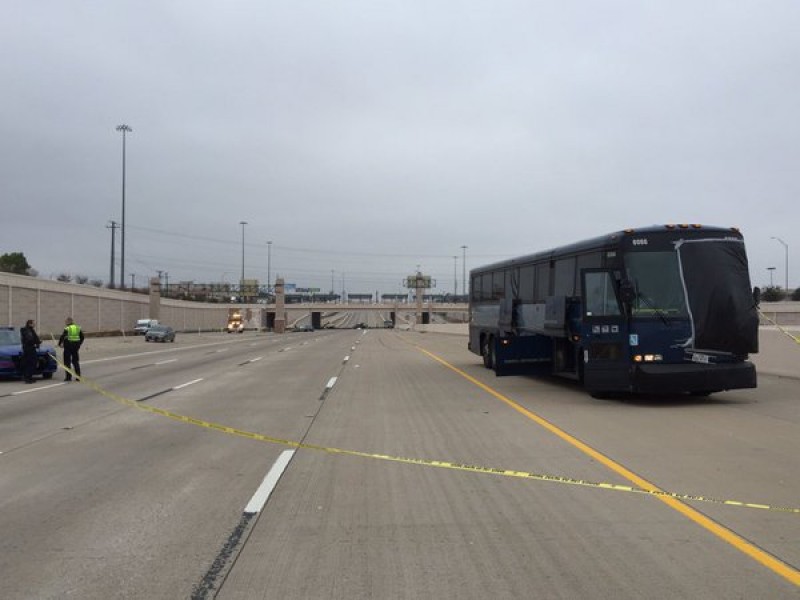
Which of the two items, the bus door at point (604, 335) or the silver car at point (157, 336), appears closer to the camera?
the bus door at point (604, 335)

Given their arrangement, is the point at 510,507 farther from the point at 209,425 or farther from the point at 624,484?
the point at 209,425

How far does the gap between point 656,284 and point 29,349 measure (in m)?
16.1

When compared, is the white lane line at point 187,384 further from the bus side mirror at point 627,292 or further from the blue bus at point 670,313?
the bus side mirror at point 627,292

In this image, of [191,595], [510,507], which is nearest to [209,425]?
[510,507]

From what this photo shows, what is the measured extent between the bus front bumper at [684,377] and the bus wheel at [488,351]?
9.53m

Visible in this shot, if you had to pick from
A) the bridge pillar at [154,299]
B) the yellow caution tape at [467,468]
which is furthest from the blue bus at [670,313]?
the bridge pillar at [154,299]

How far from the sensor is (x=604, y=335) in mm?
13031

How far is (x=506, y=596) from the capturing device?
14.7ft

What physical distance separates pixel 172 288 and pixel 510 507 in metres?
158

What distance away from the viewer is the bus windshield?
509 inches

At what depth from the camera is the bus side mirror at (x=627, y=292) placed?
41.2ft

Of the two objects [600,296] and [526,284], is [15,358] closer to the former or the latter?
[526,284]

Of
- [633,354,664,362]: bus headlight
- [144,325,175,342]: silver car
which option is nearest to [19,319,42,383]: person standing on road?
[633,354,664,362]: bus headlight

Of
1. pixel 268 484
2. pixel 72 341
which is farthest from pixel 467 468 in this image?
pixel 72 341
